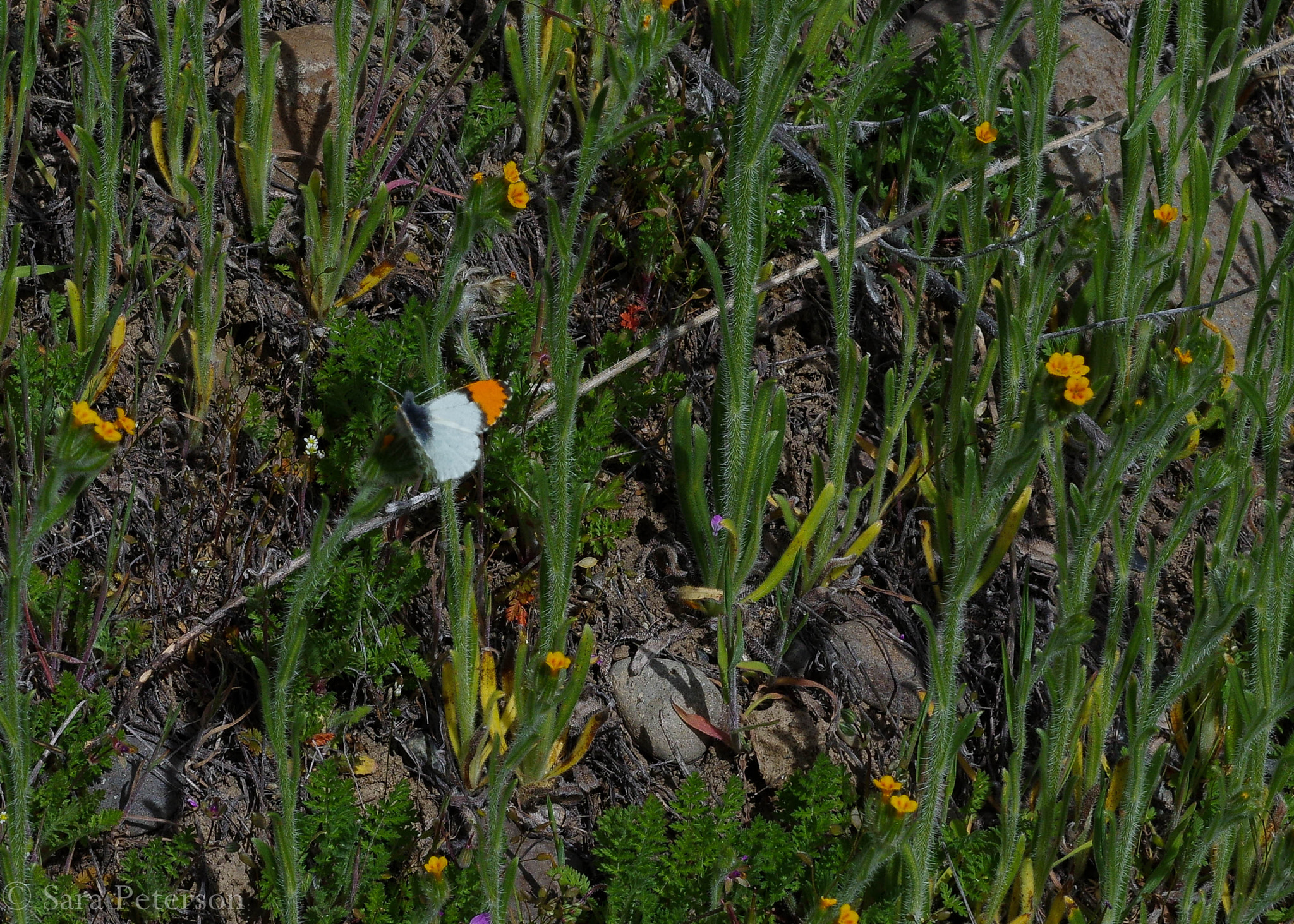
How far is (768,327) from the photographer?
3129 millimetres

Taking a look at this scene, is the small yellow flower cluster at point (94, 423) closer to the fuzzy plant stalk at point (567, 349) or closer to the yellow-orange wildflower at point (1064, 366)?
the fuzzy plant stalk at point (567, 349)

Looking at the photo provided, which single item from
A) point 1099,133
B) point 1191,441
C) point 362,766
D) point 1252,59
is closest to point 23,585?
point 362,766

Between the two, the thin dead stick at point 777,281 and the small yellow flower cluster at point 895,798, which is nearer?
the small yellow flower cluster at point 895,798

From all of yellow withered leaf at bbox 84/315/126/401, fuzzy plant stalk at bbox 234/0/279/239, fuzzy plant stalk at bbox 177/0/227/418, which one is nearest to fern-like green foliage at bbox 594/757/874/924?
fuzzy plant stalk at bbox 177/0/227/418

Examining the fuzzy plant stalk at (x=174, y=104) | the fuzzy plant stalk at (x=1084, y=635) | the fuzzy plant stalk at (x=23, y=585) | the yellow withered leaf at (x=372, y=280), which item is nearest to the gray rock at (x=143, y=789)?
the fuzzy plant stalk at (x=23, y=585)

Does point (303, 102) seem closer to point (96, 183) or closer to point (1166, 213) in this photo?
point (96, 183)

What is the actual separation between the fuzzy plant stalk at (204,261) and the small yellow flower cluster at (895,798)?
1822 mm

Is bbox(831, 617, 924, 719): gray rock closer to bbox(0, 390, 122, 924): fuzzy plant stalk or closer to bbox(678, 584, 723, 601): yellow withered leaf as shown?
bbox(678, 584, 723, 601): yellow withered leaf

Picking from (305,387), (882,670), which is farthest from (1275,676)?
(305,387)

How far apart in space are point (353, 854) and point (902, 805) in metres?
1.06

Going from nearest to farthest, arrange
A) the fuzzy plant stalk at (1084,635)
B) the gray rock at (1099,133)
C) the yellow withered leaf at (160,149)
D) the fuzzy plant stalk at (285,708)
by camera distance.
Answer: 1. the fuzzy plant stalk at (285,708)
2. the fuzzy plant stalk at (1084,635)
3. the yellow withered leaf at (160,149)
4. the gray rock at (1099,133)

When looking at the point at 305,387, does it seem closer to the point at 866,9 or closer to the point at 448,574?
the point at 448,574

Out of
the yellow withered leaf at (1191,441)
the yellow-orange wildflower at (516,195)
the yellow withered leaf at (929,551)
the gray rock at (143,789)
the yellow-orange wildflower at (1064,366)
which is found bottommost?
the gray rock at (143,789)

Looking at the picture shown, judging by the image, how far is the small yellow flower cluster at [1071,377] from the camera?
1.79 m
